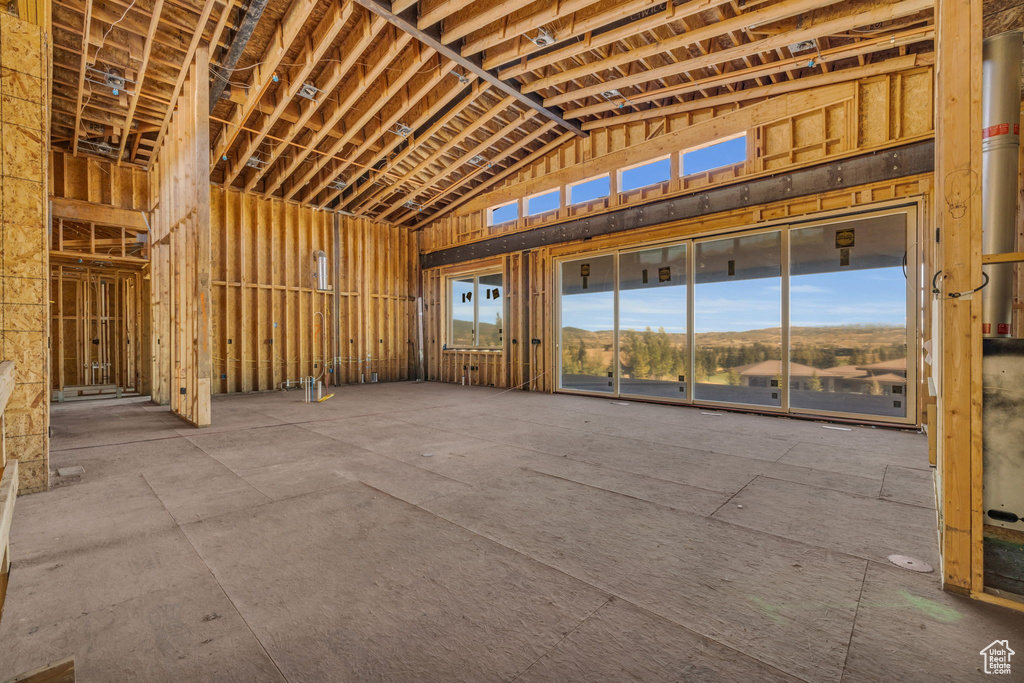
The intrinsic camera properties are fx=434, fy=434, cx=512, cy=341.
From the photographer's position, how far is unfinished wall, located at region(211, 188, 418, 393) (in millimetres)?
12719

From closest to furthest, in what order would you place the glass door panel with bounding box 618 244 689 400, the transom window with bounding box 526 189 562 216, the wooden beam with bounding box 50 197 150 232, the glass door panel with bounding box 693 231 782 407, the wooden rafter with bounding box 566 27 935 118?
the wooden rafter with bounding box 566 27 935 118 < the glass door panel with bounding box 693 231 782 407 < the glass door panel with bounding box 618 244 689 400 < the wooden beam with bounding box 50 197 150 232 < the transom window with bounding box 526 189 562 216

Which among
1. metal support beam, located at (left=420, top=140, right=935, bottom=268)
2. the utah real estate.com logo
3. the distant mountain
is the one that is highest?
metal support beam, located at (left=420, top=140, right=935, bottom=268)

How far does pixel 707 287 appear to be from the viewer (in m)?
9.68

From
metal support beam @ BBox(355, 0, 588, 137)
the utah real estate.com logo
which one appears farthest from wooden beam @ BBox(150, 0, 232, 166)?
the utah real estate.com logo

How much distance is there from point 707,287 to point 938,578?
301 inches

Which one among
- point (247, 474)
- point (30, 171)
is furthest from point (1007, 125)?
point (30, 171)

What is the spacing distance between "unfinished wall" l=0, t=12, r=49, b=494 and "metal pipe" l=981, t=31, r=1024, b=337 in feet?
28.2

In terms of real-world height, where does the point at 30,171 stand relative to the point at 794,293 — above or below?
above

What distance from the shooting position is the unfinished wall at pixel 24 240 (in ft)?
13.7

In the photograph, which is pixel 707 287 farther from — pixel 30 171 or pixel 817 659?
pixel 30 171

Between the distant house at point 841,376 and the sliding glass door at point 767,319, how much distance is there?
0.02 meters

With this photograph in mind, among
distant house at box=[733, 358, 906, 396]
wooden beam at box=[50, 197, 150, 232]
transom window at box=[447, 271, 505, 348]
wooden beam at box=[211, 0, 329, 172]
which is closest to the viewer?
wooden beam at box=[211, 0, 329, 172]

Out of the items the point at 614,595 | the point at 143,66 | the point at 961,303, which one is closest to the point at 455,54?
the point at 143,66

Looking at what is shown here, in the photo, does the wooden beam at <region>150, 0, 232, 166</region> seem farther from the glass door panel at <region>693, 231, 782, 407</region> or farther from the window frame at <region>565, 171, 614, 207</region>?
the glass door panel at <region>693, 231, 782, 407</region>
